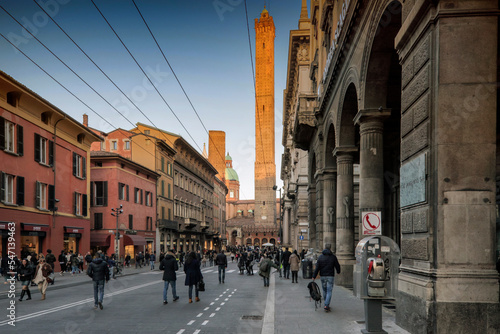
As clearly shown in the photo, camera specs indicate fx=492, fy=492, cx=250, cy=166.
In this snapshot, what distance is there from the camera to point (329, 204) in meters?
22.3

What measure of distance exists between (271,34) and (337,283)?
89136mm

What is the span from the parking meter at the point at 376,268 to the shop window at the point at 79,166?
2986cm

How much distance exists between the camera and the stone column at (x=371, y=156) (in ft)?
45.9

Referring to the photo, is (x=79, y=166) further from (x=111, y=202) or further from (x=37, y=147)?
(x=37, y=147)

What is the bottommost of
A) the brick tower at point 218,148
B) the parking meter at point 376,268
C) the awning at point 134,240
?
the awning at point 134,240

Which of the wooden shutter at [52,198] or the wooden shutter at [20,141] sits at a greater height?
the wooden shutter at [20,141]

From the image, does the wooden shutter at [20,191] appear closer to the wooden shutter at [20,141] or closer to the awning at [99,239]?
the wooden shutter at [20,141]

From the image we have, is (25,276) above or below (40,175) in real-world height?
below

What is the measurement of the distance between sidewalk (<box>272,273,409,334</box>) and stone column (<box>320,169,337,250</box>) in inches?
264

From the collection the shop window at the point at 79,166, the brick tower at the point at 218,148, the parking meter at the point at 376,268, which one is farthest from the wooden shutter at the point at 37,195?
the brick tower at the point at 218,148

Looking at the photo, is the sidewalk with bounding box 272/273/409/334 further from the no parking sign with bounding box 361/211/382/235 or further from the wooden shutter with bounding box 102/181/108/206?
the wooden shutter with bounding box 102/181/108/206

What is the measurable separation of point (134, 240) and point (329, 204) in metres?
25.2

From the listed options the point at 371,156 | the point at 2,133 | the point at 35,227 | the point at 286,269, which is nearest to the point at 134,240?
the point at 35,227

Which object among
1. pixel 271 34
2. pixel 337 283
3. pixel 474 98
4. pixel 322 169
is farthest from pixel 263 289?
pixel 271 34
